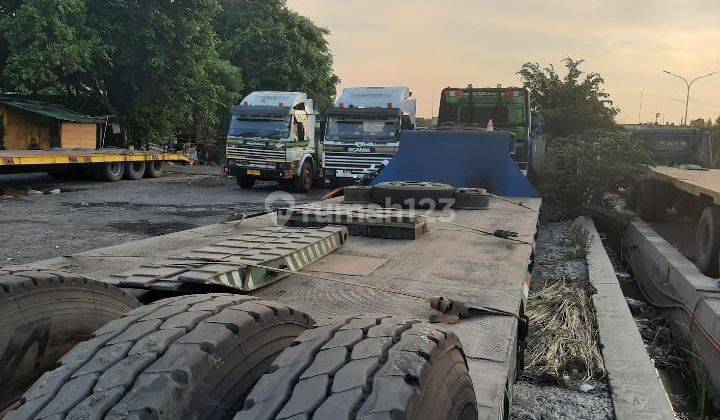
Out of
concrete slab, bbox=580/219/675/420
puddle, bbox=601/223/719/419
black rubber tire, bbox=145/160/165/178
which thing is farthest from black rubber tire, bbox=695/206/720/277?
black rubber tire, bbox=145/160/165/178

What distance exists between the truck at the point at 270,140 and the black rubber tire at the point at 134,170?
14.1 feet

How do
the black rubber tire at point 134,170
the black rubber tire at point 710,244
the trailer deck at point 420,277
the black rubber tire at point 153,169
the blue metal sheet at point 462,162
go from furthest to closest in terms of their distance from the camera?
1. the black rubber tire at point 153,169
2. the black rubber tire at point 134,170
3. the black rubber tire at point 710,244
4. the blue metal sheet at point 462,162
5. the trailer deck at point 420,277

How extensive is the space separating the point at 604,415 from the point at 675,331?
3.63 meters

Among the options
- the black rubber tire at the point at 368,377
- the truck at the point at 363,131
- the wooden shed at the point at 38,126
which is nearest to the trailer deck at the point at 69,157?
the wooden shed at the point at 38,126

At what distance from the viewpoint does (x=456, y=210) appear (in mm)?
5973

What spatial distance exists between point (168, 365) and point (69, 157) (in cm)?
1750

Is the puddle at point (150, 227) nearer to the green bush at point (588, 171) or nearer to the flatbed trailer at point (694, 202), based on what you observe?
the green bush at point (588, 171)

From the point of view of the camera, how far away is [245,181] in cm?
1920

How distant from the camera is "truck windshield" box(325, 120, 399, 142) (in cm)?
1720

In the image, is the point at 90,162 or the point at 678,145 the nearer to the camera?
the point at 678,145

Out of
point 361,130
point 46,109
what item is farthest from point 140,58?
point 361,130

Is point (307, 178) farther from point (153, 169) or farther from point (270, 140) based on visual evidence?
point (153, 169)

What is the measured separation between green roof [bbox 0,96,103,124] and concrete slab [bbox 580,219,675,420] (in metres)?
19.1

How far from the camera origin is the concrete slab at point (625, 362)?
394 cm
